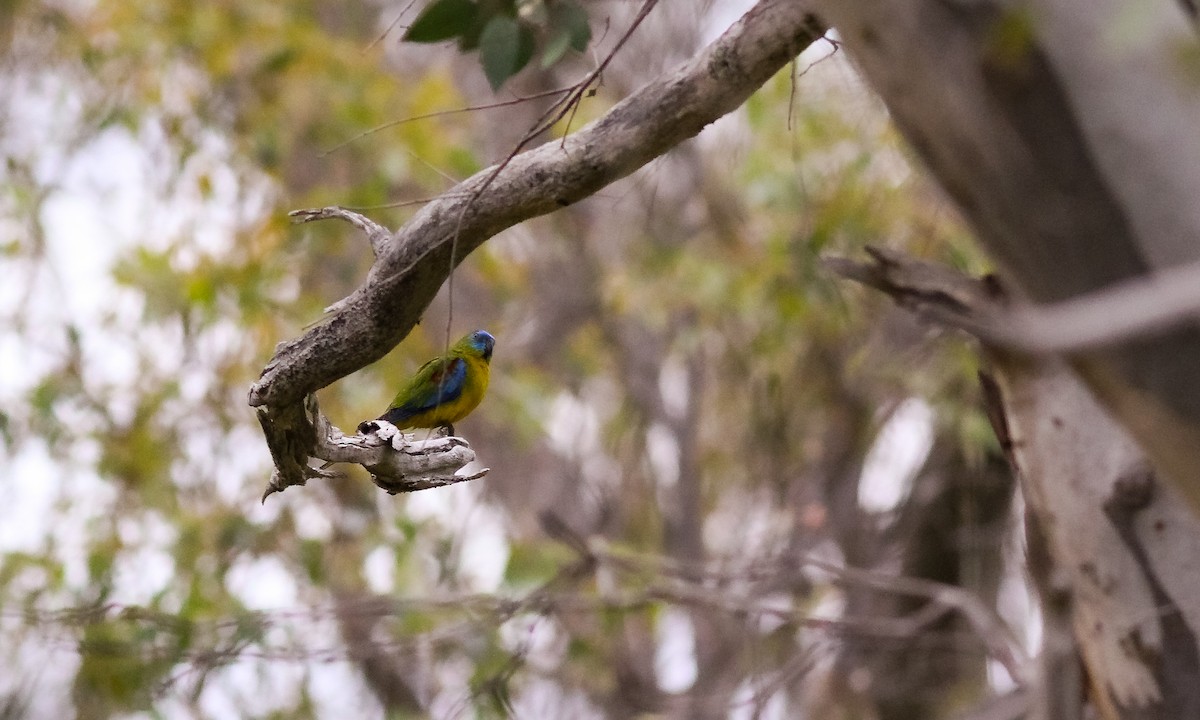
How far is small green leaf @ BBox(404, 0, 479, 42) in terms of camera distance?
243 cm

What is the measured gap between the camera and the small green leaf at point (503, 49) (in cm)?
243

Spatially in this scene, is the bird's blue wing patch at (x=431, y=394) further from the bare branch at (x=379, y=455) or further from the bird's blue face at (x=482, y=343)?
the bare branch at (x=379, y=455)

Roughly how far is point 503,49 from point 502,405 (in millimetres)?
3938

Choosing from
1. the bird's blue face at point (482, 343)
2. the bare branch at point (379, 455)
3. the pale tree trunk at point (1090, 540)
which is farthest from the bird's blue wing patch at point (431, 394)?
the pale tree trunk at point (1090, 540)

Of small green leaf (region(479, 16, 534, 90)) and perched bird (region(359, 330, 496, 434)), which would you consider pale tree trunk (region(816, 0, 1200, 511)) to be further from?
perched bird (region(359, 330, 496, 434))

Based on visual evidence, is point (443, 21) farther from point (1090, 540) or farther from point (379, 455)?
point (1090, 540)

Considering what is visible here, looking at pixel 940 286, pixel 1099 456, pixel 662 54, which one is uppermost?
pixel 662 54

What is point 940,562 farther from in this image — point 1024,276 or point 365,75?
point 1024,276

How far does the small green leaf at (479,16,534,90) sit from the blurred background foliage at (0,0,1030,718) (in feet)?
6.42

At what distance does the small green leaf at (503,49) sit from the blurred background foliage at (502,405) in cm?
196

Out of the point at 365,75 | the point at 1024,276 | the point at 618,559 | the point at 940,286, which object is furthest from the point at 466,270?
the point at 1024,276

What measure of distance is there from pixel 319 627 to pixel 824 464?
3421mm

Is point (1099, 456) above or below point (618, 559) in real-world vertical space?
below

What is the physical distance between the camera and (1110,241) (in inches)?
43.1
